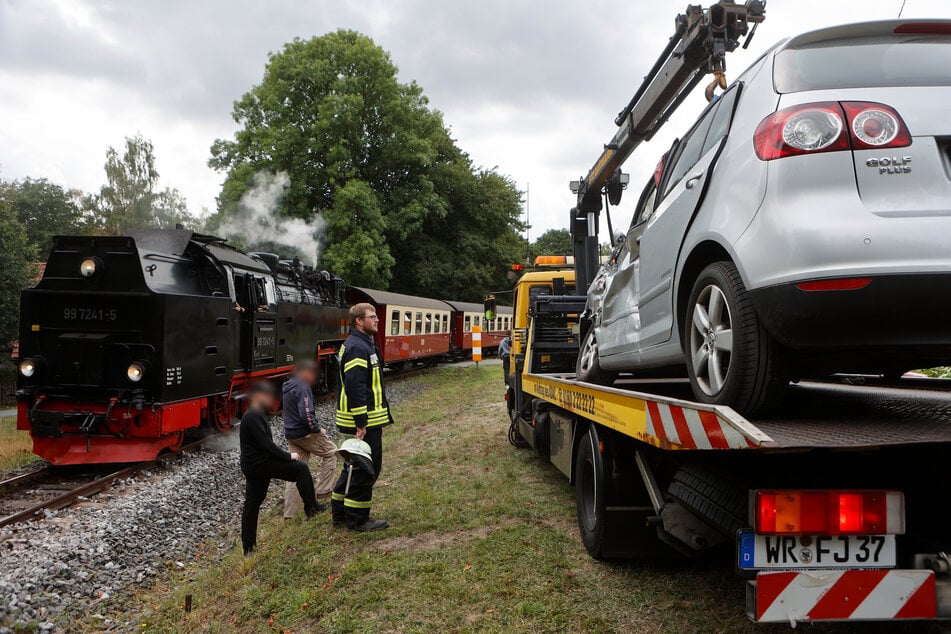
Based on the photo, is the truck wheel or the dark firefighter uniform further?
the dark firefighter uniform

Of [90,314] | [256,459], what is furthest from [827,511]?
[90,314]

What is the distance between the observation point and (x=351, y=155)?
2709cm

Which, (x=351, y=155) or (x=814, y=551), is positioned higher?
(x=351, y=155)

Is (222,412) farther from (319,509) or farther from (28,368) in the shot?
(319,509)

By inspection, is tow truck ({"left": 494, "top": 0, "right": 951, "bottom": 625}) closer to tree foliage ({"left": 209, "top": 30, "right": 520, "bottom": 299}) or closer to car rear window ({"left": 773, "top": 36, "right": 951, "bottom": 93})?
A: car rear window ({"left": 773, "top": 36, "right": 951, "bottom": 93})

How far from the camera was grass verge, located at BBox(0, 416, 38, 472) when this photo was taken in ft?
25.8

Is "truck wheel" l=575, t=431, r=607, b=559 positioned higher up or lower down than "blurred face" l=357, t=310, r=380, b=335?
lower down

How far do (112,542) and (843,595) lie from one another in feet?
17.4

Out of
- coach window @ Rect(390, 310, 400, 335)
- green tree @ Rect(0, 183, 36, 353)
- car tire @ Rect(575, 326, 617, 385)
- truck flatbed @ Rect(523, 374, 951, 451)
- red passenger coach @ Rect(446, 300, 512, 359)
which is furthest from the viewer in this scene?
red passenger coach @ Rect(446, 300, 512, 359)

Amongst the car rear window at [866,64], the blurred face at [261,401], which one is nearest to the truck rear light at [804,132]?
the car rear window at [866,64]

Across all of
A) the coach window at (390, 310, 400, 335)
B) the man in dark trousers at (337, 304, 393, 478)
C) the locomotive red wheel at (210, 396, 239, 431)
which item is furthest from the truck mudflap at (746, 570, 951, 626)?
the coach window at (390, 310, 400, 335)

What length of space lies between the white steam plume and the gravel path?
19.0m

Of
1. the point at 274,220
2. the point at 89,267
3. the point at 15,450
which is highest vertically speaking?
the point at 274,220

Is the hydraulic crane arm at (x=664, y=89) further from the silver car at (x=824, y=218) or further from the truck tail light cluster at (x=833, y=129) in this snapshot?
the truck tail light cluster at (x=833, y=129)
